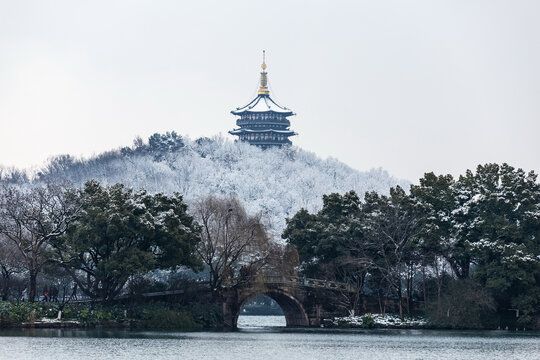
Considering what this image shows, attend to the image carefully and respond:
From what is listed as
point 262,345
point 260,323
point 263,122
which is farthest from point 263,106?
point 262,345

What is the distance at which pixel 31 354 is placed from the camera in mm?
41281

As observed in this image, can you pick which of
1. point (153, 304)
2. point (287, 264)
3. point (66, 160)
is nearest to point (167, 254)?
point (153, 304)

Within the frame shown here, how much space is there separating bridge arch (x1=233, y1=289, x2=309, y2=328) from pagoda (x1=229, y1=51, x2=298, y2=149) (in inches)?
3579

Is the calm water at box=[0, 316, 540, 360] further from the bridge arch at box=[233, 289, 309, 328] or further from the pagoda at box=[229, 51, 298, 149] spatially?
the pagoda at box=[229, 51, 298, 149]

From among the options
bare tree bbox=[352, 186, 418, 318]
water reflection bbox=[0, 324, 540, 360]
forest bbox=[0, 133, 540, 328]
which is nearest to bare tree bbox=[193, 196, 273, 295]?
forest bbox=[0, 133, 540, 328]

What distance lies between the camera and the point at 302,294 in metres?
69.5

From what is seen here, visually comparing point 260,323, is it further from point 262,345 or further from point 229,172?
point 229,172

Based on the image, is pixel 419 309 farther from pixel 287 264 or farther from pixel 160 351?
pixel 160 351

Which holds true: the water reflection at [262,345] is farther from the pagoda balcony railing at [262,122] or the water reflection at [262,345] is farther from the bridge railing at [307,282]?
the pagoda balcony railing at [262,122]

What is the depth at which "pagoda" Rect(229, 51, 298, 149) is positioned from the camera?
16300 centimetres

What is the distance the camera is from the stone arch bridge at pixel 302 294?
67312mm

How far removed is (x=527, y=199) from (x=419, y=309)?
9.81 meters

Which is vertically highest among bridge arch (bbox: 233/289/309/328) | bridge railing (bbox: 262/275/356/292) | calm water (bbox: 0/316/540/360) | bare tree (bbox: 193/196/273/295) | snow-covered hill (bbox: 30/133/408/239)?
snow-covered hill (bbox: 30/133/408/239)

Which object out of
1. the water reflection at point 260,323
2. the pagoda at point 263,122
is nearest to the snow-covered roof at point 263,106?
the pagoda at point 263,122
